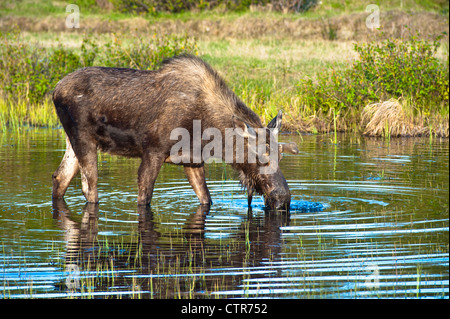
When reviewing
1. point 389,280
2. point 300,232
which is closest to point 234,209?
point 300,232

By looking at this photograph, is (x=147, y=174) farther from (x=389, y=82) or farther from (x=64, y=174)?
(x=389, y=82)

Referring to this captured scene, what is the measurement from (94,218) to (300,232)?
8.53 feet

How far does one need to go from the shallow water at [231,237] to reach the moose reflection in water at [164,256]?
0.02 metres

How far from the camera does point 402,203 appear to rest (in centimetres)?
988

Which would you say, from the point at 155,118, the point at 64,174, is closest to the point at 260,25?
the point at 64,174

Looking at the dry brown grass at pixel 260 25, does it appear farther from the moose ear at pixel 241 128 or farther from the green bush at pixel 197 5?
the moose ear at pixel 241 128

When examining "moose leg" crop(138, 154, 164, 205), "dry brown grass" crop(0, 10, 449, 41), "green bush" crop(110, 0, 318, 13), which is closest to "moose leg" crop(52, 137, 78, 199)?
"moose leg" crop(138, 154, 164, 205)

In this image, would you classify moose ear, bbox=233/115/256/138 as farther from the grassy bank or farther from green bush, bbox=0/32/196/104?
green bush, bbox=0/32/196/104

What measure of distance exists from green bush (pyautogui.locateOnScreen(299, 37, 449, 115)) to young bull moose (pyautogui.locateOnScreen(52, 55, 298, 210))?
29.9 ft

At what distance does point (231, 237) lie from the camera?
807 cm

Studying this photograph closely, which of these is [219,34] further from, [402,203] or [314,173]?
[402,203]

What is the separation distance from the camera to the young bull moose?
9.27m

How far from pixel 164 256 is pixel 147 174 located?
8.51 feet
